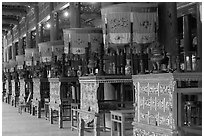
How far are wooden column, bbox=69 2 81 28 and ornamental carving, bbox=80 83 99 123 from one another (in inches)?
157

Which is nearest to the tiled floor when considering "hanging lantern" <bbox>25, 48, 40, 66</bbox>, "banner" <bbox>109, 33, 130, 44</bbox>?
"banner" <bbox>109, 33, 130, 44</bbox>

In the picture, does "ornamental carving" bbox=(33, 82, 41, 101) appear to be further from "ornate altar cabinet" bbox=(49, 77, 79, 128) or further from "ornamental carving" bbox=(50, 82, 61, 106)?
"ornate altar cabinet" bbox=(49, 77, 79, 128)

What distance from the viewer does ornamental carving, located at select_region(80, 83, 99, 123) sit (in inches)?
247

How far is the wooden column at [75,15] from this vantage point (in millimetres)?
10508

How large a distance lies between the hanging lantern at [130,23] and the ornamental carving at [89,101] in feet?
3.03

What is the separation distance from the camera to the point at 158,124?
426 centimetres

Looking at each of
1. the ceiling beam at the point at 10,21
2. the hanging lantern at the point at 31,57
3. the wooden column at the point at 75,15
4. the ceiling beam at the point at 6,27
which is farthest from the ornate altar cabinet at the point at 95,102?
the ceiling beam at the point at 6,27

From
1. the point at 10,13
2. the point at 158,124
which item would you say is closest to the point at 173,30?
the point at 158,124

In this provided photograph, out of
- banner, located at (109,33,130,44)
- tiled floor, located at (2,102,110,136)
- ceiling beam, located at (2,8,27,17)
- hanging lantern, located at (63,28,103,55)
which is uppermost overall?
ceiling beam, located at (2,8,27,17)

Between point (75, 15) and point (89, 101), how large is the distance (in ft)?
14.9

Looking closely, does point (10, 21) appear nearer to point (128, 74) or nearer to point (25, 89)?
point (25, 89)

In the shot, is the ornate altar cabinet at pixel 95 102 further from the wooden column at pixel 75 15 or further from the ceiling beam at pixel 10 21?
the ceiling beam at pixel 10 21

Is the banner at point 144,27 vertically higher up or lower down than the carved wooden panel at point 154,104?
higher up

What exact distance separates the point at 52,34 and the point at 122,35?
645cm
